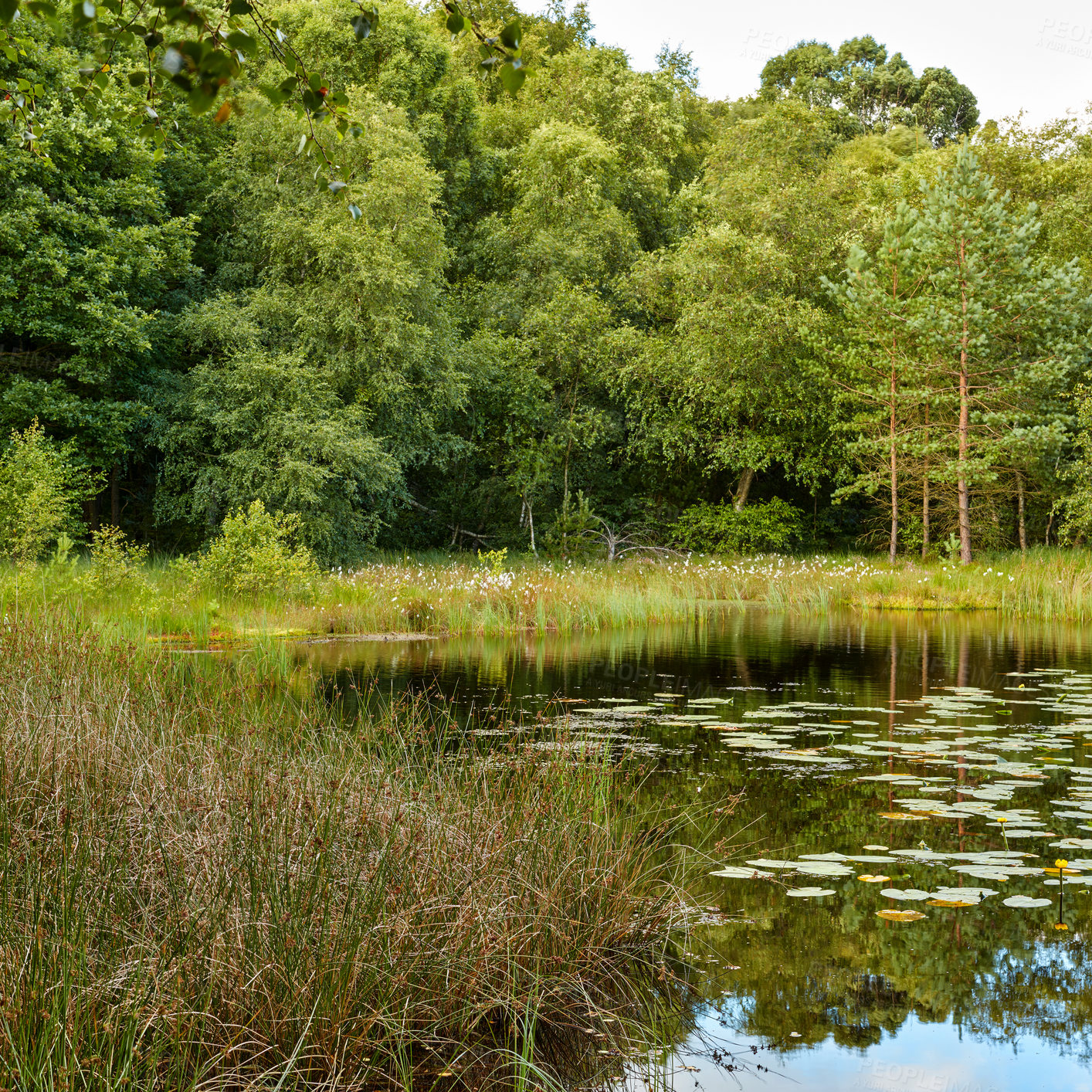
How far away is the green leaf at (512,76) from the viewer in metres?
2.76

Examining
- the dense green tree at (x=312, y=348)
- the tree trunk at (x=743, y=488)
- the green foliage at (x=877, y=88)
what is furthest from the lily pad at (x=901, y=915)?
the green foliage at (x=877, y=88)

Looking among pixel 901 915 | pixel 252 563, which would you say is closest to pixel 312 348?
pixel 252 563

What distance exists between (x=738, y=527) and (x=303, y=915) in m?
26.1

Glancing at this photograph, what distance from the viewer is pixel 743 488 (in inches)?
1184

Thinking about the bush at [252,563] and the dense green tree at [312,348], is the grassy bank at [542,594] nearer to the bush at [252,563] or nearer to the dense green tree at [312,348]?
the bush at [252,563]

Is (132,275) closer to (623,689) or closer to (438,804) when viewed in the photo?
(623,689)

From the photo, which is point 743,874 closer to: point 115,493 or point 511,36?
point 511,36

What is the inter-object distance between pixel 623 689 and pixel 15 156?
1507 cm

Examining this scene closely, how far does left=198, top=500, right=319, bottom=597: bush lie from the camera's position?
51.3ft

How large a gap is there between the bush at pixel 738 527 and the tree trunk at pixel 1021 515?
5.29 metres

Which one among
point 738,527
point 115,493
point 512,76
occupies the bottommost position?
point 738,527

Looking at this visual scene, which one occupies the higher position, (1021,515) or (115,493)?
(115,493)

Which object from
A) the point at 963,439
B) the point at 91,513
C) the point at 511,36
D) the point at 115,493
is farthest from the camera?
the point at 963,439

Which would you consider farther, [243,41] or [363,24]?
[363,24]
